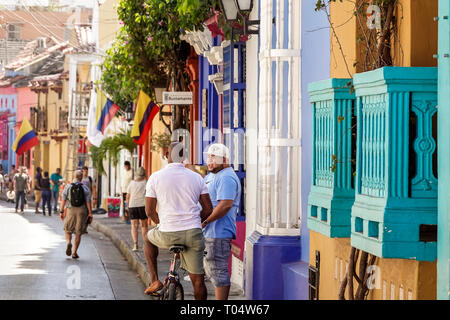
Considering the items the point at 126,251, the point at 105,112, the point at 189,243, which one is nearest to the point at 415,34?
the point at 189,243

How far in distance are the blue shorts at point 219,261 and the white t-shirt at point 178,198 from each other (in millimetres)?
310

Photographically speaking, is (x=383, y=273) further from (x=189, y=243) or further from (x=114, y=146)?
(x=114, y=146)

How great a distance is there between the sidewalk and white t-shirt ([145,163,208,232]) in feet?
3.70

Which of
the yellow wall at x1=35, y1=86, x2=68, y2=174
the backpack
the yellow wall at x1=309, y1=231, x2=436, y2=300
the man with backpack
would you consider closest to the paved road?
the man with backpack

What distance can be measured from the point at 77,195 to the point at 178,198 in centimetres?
889

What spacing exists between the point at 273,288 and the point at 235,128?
332 centimetres

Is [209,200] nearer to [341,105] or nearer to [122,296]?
[341,105]

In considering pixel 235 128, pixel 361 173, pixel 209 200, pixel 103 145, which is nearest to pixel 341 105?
pixel 361 173

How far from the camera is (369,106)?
20.8 feet

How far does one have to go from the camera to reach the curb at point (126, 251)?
14.8 meters

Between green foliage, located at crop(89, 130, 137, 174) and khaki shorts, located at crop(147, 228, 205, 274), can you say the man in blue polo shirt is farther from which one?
green foliage, located at crop(89, 130, 137, 174)

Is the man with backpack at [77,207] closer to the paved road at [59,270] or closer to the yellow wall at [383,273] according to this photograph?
the paved road at [59,270]

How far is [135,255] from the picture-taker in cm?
1781

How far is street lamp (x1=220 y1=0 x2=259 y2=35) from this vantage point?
470 inches
